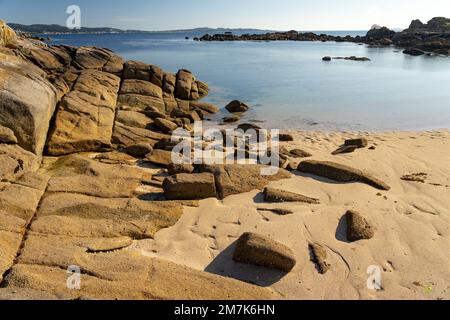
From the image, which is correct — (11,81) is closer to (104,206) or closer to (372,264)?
(104,206)

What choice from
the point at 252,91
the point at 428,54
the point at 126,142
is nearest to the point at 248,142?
the point at 126,142

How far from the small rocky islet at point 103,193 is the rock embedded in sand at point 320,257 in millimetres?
15

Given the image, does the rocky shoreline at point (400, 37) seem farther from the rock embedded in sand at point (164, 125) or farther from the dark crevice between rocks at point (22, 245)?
the dark crevice between rocks at point (22, 245)

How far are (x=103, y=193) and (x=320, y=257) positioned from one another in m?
3.86

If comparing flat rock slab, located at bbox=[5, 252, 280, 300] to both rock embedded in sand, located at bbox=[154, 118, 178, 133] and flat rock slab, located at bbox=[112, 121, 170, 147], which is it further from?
rock embedded in sand, located at bbox=[154, 118, 178, 133]

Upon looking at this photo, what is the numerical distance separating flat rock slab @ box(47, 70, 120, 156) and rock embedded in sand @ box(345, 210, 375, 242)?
21.1 ft

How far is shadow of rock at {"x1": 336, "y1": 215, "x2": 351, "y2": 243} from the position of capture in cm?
606

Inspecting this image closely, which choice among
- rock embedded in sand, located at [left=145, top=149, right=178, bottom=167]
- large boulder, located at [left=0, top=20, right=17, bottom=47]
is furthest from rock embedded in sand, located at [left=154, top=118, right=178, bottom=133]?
large boulder, located at [left=0, top=20, right=17, bottom=47]

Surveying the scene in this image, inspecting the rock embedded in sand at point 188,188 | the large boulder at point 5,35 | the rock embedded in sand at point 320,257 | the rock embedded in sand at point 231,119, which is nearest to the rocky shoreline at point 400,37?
the rock embedded in sand at point 231,119

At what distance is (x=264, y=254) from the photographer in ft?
17.2

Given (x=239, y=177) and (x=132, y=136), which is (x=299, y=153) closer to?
(x=239, y=177)

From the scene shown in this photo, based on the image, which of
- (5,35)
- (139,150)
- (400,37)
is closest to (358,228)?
(139,150)
